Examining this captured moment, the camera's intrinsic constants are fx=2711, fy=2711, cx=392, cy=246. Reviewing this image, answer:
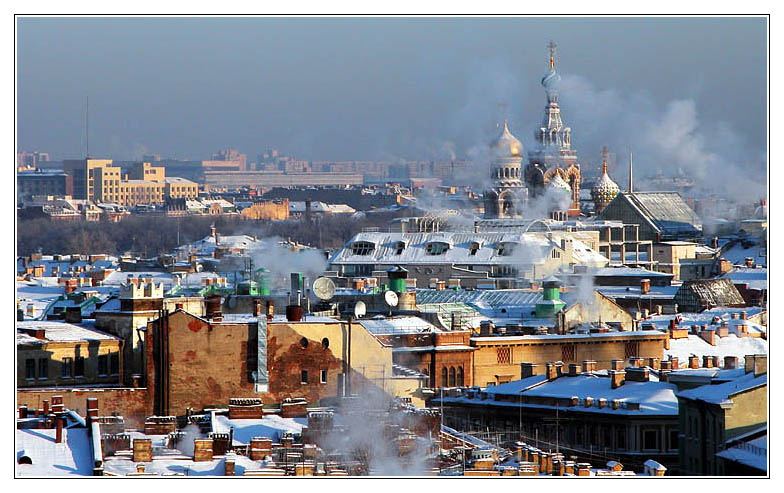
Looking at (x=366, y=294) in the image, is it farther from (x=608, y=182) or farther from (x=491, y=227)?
(x=608, y=182)

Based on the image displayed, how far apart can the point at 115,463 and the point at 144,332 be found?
27.6 ft

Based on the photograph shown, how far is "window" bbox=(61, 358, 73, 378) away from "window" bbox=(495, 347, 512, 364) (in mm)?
6679

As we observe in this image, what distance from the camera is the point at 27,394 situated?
104 ft

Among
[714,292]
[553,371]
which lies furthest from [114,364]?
[714,292]

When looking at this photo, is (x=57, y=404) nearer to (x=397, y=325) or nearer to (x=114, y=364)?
(x=114, y=364)

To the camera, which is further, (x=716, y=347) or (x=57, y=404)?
(x=716, y=347)

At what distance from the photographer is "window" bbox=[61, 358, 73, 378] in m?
33.9

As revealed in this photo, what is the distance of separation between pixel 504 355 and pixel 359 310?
339cm

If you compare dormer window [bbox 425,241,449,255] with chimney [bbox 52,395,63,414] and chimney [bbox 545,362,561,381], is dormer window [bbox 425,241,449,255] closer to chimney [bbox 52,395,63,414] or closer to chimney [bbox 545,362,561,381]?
chimney [bbox 545,362,561,381]

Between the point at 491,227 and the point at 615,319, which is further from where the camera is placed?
the point at 491,227

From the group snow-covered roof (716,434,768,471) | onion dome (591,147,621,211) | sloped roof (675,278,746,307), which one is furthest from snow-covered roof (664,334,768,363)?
onion dome (591,147,621,211)

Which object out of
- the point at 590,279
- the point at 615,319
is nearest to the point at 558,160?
the point at 590,279

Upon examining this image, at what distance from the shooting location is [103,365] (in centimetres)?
3419

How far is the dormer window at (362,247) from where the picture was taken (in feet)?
215
